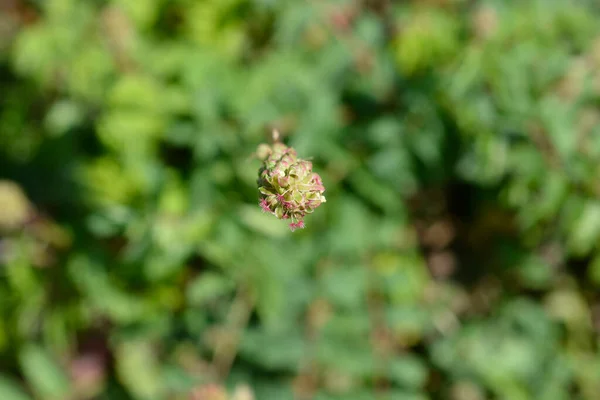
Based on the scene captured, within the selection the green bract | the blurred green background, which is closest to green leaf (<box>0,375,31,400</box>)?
the blurred green background

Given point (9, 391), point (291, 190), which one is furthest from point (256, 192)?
point (9, 391)

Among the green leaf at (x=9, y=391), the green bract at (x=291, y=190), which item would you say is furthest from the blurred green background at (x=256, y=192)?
the green bract at (x=291, y=190)

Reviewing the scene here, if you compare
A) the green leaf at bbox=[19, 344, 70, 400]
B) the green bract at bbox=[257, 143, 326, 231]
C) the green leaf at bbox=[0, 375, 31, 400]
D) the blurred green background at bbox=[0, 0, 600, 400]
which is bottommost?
the green bract at bbox=[257, 143, 326, 231]

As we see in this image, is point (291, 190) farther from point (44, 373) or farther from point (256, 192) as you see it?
point (44, 373)

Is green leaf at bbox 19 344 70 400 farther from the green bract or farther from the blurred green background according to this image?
the green bract

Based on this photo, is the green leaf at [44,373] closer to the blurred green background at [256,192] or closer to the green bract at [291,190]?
the blurred green background at [256,192]

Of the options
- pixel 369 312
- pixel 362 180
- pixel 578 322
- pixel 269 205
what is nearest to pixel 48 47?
pixel 362 180

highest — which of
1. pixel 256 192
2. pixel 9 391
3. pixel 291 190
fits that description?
pixel 256 192
